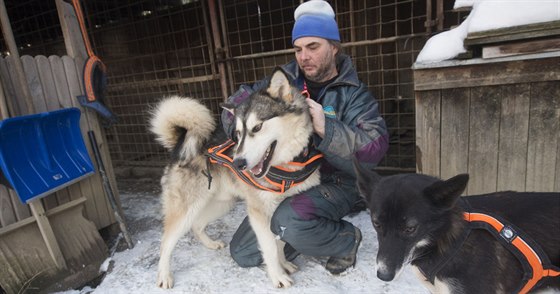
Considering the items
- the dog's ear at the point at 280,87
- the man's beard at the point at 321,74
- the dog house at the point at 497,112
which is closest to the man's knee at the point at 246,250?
the dog's ear at the point at 280,87

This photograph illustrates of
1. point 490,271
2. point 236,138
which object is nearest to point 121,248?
point 236,138

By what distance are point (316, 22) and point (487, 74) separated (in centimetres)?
Result: 129

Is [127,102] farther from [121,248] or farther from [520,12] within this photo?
[520,12]

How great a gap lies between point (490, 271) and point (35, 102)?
3.33m

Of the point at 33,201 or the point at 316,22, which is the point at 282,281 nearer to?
the point at 316,22

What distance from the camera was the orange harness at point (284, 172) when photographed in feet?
6.99

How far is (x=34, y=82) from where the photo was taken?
259cm

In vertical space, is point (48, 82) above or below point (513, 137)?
above

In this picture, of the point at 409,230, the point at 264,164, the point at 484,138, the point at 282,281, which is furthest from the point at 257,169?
the point at 484,138

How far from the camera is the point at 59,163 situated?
2.65 metres

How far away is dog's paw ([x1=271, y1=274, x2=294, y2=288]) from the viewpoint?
7.38 feet

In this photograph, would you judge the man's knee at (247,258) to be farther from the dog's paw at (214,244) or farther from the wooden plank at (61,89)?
the wooden plank at (61,89)

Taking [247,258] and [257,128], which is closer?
[257,128]

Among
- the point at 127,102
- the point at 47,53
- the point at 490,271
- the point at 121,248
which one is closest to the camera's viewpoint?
the point at 490,271
